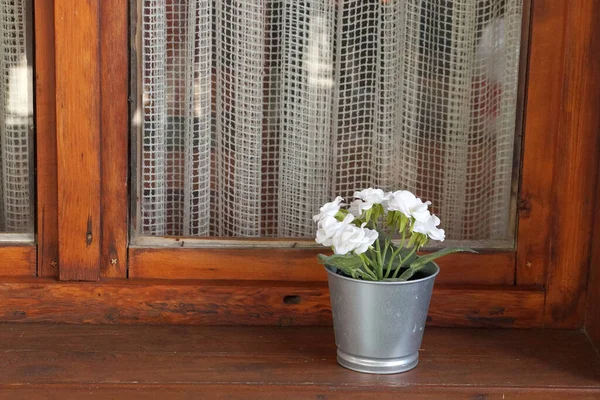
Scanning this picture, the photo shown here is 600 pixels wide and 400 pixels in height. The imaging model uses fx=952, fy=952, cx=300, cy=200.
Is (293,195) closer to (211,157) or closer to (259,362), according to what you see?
(211,157)

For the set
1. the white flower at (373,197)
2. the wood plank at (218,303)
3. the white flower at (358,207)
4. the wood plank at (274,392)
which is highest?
the white flower at (373,197)

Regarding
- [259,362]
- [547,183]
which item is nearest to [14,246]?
[259,362]

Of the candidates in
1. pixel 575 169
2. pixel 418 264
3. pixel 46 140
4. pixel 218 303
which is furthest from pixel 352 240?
pixel 46 140

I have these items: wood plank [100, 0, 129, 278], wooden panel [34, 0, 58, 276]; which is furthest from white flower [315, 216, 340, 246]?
wooden panel [34, 0, 58, 276]

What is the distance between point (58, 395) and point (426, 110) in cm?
81

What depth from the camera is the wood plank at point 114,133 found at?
5.52 ft

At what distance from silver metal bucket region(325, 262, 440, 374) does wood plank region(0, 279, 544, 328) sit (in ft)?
0.60

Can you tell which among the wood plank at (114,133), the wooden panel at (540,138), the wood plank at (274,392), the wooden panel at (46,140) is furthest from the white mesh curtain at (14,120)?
the wooden panel at (540,138)

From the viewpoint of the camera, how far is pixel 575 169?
5.68 feet

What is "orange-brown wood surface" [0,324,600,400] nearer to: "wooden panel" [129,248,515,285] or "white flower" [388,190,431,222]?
"wooden panel" [129,248,515,285]

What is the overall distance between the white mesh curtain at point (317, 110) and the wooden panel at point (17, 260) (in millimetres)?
215

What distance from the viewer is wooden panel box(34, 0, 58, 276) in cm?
168

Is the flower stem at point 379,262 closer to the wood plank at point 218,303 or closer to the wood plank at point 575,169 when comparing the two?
the wood plank at point 218,303

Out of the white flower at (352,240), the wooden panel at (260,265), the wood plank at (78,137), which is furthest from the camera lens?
the wooden panel at (260,265)
